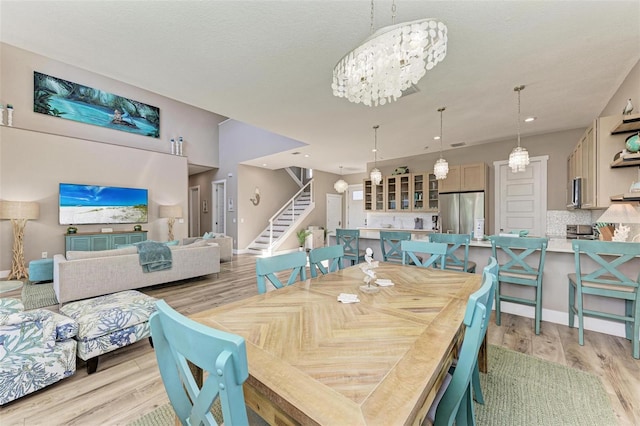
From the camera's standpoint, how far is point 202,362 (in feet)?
2.16

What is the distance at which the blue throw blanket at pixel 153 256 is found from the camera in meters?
3.89

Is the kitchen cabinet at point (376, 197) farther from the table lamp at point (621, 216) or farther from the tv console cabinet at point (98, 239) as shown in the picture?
the tv console cabinet at point (98, 239)

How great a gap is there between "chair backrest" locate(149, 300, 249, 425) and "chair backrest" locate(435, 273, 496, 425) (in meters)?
0.74

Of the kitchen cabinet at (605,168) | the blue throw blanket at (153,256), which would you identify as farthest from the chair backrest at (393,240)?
the blue throw blanket at (153,256)

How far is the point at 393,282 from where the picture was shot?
1877 mm

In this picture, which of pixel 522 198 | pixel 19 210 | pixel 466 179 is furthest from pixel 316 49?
pixel 19 210

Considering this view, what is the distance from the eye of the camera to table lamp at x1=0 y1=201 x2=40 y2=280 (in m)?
4.76

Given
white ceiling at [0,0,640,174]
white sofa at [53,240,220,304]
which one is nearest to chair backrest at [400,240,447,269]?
white ceiling at [0,0,640,174]

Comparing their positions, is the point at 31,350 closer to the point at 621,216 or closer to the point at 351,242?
the point at 351,242

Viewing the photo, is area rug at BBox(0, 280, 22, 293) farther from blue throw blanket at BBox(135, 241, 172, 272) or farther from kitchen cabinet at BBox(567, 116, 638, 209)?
kitchen cabinet at BBox(567, 116, 638, 209)

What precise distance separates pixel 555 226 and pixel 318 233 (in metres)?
5.75

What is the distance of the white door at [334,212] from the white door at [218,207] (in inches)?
143

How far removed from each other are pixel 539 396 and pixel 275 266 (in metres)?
2.01

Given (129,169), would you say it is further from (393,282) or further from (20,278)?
(393,282)
